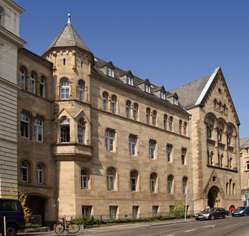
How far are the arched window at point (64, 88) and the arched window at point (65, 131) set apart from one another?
2.24 metres

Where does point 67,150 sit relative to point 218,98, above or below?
below

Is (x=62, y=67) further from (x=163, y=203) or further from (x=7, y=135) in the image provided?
(x=163, y=203)

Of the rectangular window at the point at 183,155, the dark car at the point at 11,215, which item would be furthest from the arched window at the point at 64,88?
the rectangular window at the point at 183,155

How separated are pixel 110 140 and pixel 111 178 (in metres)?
3.66

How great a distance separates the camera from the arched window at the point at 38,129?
138 feet

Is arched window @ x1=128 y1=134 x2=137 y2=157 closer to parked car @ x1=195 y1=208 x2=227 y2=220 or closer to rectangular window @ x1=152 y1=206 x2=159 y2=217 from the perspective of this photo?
rectangular window @ x1=152 y1=206 x2=159 y2=217

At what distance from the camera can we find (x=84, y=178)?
149ft

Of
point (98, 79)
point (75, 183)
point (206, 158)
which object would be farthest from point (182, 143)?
point (75, 183)

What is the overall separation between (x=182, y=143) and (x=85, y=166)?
20024 millimetres

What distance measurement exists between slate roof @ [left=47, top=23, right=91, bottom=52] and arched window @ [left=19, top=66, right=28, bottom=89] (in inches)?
192

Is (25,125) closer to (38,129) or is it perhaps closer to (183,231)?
(38,129)

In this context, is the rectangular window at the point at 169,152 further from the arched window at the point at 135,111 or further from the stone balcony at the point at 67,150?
the stone balcony at the point at 67,150

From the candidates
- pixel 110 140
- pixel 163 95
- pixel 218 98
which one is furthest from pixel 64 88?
pixel 218 98

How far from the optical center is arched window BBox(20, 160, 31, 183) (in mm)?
40125
